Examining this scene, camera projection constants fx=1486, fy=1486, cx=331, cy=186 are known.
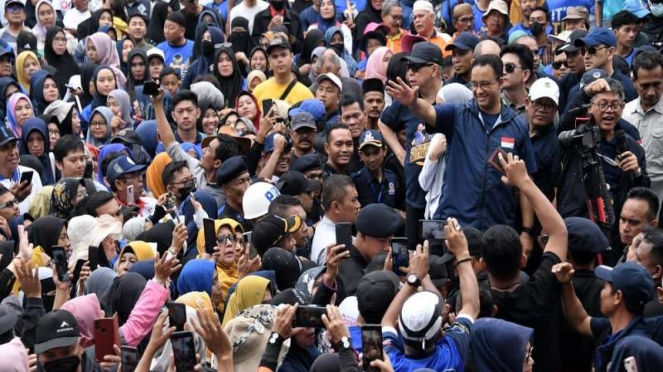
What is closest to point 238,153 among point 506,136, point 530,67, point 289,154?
point 289,154

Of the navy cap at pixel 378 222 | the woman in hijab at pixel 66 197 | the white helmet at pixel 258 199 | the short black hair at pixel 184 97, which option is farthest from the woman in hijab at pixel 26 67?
the navy cap at pixel 378 222

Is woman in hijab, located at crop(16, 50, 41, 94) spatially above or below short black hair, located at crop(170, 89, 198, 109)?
above

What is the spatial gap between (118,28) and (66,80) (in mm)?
2034

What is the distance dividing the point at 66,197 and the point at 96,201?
0.81 metres

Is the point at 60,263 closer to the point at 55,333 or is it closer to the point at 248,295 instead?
the point at 248,295

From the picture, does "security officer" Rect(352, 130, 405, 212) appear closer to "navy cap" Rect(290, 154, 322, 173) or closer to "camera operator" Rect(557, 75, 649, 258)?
"navy cap" Rect(290, 154, 322, 173)

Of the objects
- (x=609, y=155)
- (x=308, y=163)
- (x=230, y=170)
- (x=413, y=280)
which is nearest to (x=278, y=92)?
(x=308, y=163)

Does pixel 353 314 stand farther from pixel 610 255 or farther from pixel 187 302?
pixel 610 255

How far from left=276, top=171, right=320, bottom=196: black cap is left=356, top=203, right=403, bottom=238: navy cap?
245cm

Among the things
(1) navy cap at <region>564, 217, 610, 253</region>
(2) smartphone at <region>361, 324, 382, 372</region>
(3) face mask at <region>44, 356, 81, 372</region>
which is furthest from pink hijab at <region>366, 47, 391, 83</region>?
(2) smartphone at <region>361, 324, 382, 372</region>

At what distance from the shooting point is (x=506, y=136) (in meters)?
9.55

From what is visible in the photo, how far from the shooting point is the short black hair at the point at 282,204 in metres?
10.4

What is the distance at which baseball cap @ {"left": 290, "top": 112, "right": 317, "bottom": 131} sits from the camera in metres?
12.8

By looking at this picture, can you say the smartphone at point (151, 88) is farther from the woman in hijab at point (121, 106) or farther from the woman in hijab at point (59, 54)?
the woman in hijab at point (59, 54)
